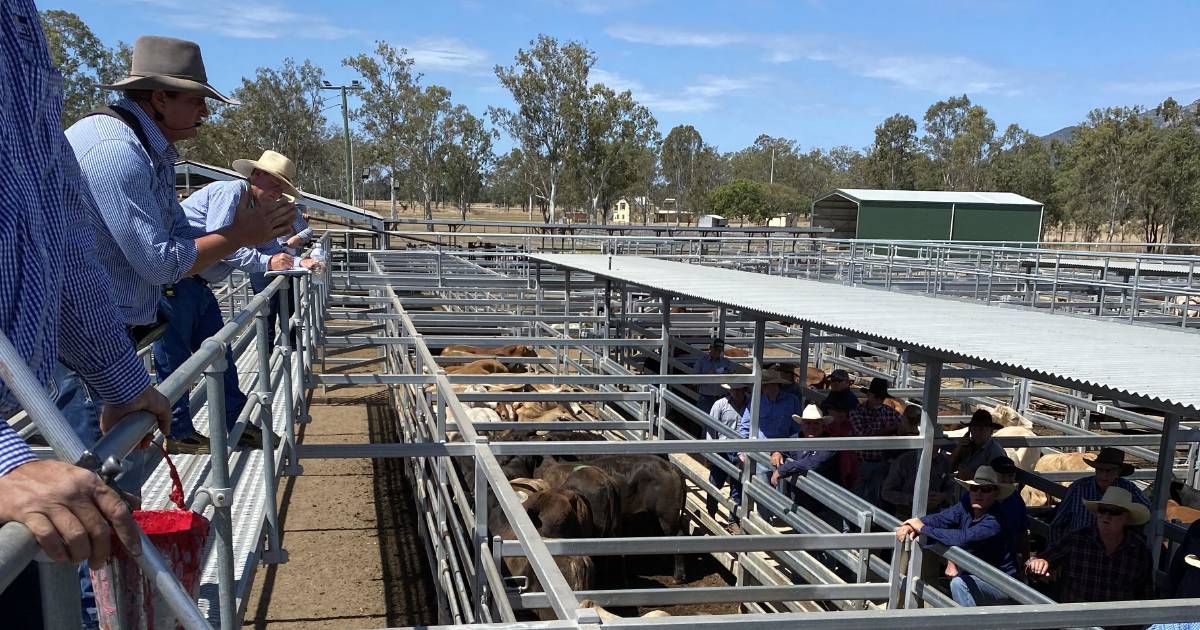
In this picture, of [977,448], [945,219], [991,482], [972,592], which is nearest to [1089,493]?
[991,482]

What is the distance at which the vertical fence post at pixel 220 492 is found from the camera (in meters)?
2.11

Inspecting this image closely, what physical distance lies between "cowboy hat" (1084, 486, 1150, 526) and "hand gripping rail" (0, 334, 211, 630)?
5131 mm

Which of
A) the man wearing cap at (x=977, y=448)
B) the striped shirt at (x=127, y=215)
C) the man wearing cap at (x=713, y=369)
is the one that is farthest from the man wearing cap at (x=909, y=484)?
the striped shirt at (x=127, y=215)

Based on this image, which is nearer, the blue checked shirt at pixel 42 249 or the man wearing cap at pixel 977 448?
the blue checked shirt at pixel 42 249

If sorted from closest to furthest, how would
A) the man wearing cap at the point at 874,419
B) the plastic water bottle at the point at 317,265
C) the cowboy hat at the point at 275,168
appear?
the cowboy hat at the point at 275,168, the plastic water bottle at the point at 317,265, the man wearing cap at the point at 874,419

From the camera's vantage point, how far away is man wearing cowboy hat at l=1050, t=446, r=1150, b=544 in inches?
201

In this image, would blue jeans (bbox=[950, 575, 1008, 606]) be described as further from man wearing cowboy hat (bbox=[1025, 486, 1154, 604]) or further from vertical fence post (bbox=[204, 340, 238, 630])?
vertical fence post (bbox=[204, 340, 238, 630])

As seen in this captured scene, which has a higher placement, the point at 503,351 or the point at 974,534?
the point at 974,534

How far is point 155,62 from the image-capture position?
100 inches

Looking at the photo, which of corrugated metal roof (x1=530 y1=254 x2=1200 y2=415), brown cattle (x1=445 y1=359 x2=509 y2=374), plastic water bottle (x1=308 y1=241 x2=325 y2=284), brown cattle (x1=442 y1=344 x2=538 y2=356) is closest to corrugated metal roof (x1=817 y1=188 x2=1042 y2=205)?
brown cattle (x1=442 y1=344 x2=538 y2=356)

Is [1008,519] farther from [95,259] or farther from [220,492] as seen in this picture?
[95,259]

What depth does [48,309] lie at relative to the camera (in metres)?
1.36

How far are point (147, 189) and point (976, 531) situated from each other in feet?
15.6

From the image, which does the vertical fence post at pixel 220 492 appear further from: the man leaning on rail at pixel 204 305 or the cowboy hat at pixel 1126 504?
the cowboy hat at pixel 1126 504
